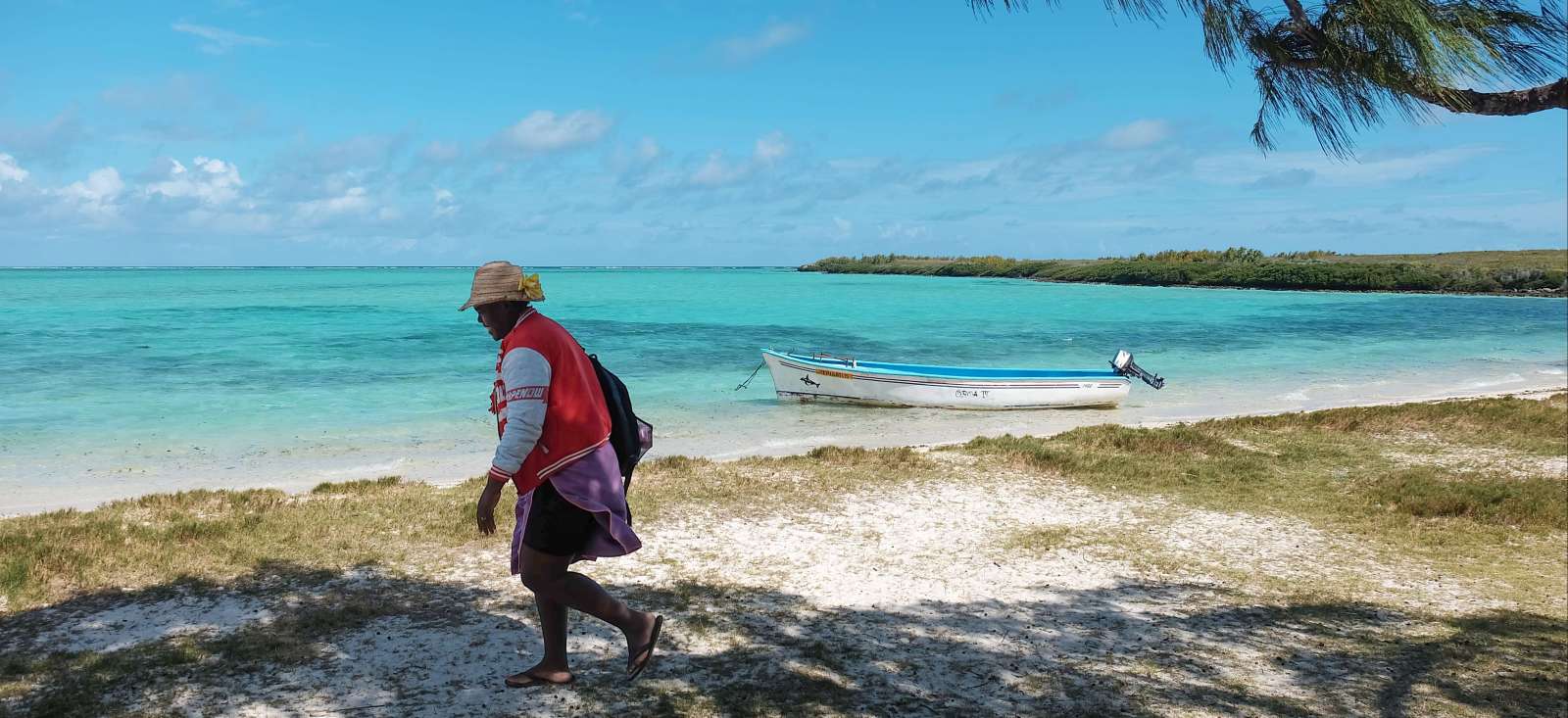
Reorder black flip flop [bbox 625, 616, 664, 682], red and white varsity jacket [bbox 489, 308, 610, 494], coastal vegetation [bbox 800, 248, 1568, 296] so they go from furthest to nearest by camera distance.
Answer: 1. coastal vegetation [bbox 800, 248, 1568, 296]
2. black flip flop [bbox 625, 616, 664, 682]
3. red and white varsity jacket [bbox 489, 308, 610, 494]

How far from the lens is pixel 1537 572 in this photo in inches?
282

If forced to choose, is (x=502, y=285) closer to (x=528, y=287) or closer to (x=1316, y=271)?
(x=528, y=287)

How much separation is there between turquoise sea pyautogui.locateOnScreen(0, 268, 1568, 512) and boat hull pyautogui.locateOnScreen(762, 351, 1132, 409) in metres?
0.66

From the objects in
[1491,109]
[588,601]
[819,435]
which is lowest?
[819,435]

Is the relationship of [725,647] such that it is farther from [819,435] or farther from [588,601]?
[819,435]

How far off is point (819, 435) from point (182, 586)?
1209 cm

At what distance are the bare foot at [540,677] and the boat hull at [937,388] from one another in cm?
1745

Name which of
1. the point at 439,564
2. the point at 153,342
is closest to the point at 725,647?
the point at 439,564

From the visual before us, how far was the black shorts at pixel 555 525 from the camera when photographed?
400 cm

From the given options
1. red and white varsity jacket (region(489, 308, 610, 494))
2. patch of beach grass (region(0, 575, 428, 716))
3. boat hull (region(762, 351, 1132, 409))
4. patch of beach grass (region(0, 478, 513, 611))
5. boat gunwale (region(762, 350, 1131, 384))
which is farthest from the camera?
boat gunwale (region(762, 350, 1131, 384))

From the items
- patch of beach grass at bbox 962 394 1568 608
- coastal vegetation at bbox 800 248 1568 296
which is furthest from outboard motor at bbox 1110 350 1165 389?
coastal vegetation at bbox 800 248 1568 296

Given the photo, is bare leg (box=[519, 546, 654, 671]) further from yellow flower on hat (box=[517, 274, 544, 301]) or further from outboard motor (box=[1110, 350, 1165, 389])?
outboard motor (box=[1110, 350, 1165, 389])

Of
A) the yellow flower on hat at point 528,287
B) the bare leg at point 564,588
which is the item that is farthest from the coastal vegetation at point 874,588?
the yellow flower on hat at point 528,287

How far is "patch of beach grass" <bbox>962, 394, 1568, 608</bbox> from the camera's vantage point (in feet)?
25.7
